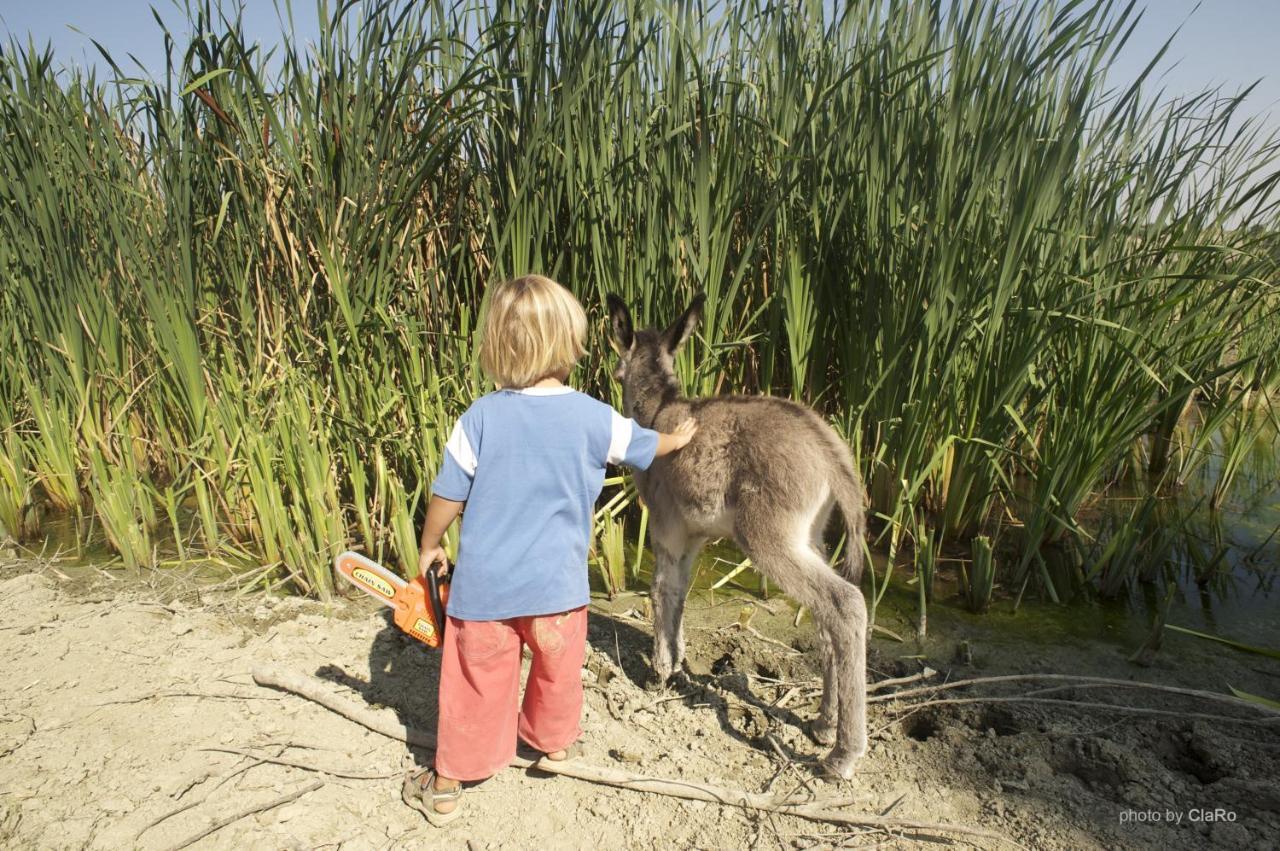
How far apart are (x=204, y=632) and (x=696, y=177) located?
9.44 feet

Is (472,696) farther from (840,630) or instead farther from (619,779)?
(840,630)

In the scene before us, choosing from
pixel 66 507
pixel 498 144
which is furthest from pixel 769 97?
pixel 66 507

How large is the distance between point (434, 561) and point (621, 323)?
1.17 m

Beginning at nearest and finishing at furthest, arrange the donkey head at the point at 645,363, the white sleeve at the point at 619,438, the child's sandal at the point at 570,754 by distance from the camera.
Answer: the white sleeve at the point at 619,438
the child's sandal at the point at 570,754
the donkey head at the point at 645,363

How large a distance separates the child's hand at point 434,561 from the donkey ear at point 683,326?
1.20 meters

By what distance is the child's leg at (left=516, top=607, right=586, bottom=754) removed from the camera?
8.04 ft

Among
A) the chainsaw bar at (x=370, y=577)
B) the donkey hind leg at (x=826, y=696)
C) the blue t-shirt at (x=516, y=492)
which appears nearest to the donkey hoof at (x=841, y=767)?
the donkey hind leg at (x=826, y=696)

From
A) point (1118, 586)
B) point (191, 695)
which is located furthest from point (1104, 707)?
point (191, 695)

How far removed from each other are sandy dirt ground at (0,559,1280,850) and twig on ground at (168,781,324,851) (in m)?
0.01

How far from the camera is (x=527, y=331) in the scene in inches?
91.7

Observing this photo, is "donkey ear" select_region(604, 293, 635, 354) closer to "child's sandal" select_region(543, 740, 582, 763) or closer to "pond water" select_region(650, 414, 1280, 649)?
"pond water" select_region(650, 414, 1280, 649)

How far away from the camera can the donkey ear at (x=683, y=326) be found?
300 centimetres

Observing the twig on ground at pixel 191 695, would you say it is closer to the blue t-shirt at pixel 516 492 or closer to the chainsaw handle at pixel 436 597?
the chainsaw handle at pixel 436 597

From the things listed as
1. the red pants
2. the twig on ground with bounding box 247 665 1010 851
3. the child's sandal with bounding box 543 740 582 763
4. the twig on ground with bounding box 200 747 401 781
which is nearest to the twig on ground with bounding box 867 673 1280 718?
the twig on ground with bounding box 247 665 1010 851
